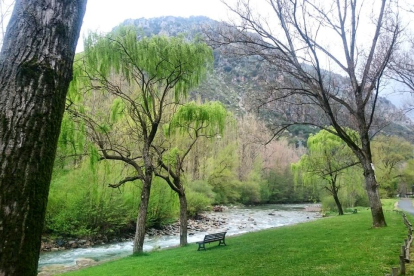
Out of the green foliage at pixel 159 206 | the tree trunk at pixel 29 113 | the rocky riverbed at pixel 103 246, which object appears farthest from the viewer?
the green foliage at pixel 159 206

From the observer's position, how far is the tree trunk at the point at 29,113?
193 cm

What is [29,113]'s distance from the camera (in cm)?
209

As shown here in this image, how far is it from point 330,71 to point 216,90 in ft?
318

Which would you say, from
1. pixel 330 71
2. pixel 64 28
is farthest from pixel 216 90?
pixel 64 28

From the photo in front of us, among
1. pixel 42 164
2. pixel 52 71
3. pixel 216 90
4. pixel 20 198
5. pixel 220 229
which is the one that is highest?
pixel 216 90

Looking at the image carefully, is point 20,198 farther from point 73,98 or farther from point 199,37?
point 199,37

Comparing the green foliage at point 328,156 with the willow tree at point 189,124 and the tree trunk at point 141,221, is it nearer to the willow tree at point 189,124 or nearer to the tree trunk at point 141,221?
the willow tree at point 189,124

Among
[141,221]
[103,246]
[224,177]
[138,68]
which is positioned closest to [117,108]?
[138,68]

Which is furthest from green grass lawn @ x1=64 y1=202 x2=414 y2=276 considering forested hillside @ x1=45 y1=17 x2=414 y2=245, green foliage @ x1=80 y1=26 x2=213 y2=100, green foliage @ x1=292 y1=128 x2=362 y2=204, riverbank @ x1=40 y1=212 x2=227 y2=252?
green foliage @ x1=292 y1=128 x2=362 y2=204

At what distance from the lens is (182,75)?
1272cm

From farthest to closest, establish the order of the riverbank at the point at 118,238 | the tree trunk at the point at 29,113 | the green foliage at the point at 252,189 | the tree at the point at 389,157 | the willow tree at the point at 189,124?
the green foliage at the point at 252,189 < the tree at the point at 389,157 < the riverbank at the point at 118,238 < the willow tree at the point at 189,124 < the tree trunk at the point at 29,113

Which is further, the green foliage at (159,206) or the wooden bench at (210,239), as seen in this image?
the green foliage at (159,206)

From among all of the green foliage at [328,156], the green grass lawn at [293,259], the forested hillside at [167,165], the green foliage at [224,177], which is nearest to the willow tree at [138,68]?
the forested hillside at [167,165]

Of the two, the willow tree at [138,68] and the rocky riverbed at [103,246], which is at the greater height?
the willow tree at [138,68]
